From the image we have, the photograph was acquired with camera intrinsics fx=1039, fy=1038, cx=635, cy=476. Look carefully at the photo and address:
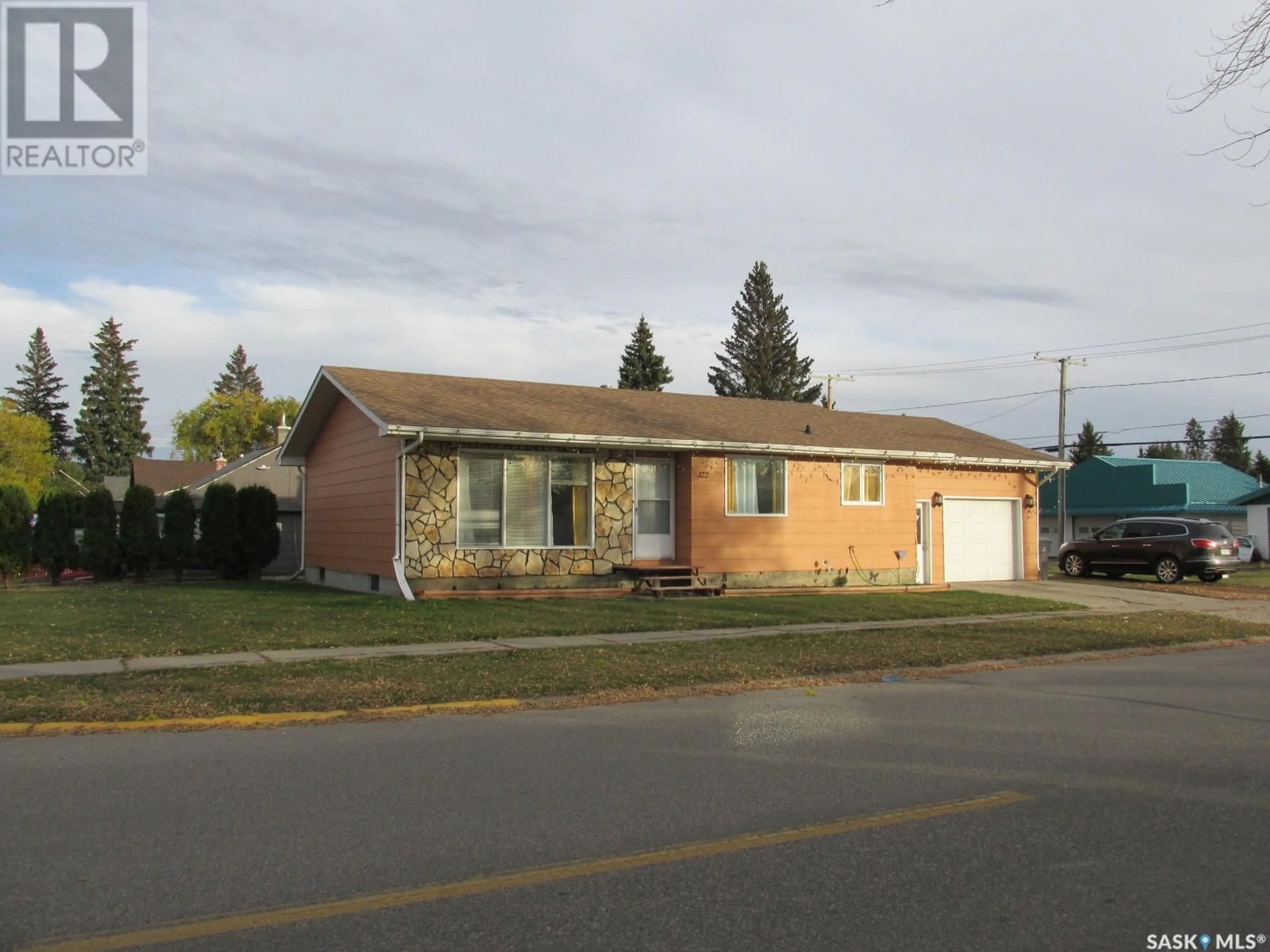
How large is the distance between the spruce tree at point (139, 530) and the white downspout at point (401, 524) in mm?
8548

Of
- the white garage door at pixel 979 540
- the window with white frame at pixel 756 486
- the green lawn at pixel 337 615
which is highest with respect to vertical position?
the window with white frame at pixel 756 486

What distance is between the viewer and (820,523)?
2275 cm

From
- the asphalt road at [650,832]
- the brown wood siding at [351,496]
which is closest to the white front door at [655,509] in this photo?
the brown wood siding at [351,496]

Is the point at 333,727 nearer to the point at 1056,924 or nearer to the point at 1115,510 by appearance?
the point at 1056,924

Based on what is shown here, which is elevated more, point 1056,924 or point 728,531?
point 728,531

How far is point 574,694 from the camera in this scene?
993 centimetres

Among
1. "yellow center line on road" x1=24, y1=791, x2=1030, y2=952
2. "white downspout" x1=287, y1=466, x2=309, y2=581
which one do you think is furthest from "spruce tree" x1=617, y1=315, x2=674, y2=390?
"yellow center line on road" x1=24, y1=791, x2=1030, y2=952

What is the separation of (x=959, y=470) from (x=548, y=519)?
11404 mm

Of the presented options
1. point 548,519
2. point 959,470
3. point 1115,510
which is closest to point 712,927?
point 548,519

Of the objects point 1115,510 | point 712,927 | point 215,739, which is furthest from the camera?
point 1115,510

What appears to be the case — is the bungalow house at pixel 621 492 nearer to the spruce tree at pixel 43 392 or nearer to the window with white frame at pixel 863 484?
the window with white frame at pixel 863 484

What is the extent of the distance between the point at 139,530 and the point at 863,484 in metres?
16.5

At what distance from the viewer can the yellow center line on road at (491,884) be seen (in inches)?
166

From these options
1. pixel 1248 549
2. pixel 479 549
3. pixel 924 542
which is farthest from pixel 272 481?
pixel 1248 549
